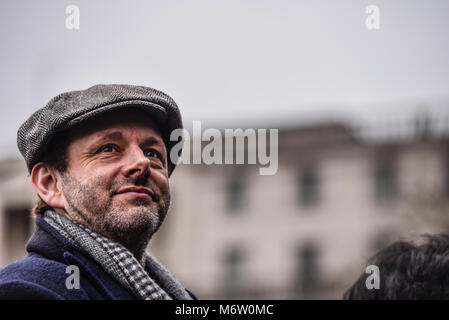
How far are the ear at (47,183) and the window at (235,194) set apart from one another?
25417 mm

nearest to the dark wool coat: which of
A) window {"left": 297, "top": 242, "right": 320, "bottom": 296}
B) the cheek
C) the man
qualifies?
the man

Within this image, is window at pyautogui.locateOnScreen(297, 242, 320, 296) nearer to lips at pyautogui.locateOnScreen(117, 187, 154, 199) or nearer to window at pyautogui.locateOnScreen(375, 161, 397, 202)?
window at pyautogui.locateOnScreen(375, 161, 397, 202)

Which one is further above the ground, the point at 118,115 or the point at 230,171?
the point at 118,115

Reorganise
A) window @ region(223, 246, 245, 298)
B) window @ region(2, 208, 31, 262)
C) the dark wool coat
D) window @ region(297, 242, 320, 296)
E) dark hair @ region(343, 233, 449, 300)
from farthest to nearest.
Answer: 1. window @ region(223, 246, 245, 298)
2. window @ region(297, 242, 320, 296)
3. window @ region(2, 208, 31, 262)
4. dark hair @ region(343, 233, 449, 300)
5. the dark wool coat

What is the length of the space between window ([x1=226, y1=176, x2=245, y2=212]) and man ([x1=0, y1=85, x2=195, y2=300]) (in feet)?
83.5

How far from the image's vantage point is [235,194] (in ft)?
92.7

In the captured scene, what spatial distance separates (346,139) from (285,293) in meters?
4.69

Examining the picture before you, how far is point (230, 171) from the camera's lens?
92.7 feet

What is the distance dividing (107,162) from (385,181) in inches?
962

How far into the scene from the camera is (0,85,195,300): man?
7.90 ft

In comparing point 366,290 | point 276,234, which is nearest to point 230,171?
point 276,234
